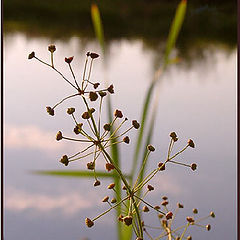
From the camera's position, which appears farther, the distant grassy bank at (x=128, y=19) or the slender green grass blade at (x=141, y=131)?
the distant grassy bank at (x=128, y=19)

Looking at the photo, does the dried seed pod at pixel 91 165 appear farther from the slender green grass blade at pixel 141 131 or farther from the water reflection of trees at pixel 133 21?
the water reflection of trees at pixel 133 21

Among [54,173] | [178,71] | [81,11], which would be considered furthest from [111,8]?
[54,173]

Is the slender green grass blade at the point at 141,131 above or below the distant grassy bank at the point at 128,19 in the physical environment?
below

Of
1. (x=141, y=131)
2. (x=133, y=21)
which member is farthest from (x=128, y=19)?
(x=141, y=131)

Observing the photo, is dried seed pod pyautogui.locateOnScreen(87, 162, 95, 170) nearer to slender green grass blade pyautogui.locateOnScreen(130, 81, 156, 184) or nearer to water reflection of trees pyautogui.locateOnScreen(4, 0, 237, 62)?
slender green grass blade pyautogui.locateOnScreen(130, 81, 156, 184)

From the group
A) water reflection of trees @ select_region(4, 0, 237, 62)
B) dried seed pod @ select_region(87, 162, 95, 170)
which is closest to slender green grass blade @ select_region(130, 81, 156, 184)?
dried seed pod @ select_region(87, 162, 95, 170)

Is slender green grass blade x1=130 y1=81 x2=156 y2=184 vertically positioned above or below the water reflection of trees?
below

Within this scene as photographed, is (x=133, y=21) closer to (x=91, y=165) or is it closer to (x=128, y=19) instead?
A: (x=128, y=19)

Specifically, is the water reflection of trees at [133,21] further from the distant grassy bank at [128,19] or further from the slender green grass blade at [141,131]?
the slender green grass blade at [141,131]

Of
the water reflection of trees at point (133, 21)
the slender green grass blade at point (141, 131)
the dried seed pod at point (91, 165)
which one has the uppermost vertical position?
the water reflection of trees at point (133, 21)

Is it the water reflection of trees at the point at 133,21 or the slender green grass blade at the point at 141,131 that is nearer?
the slender green grass blade at the point at 141,131

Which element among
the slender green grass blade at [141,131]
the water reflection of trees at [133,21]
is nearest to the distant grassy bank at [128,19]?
the water reflection of trees at [133,21]
